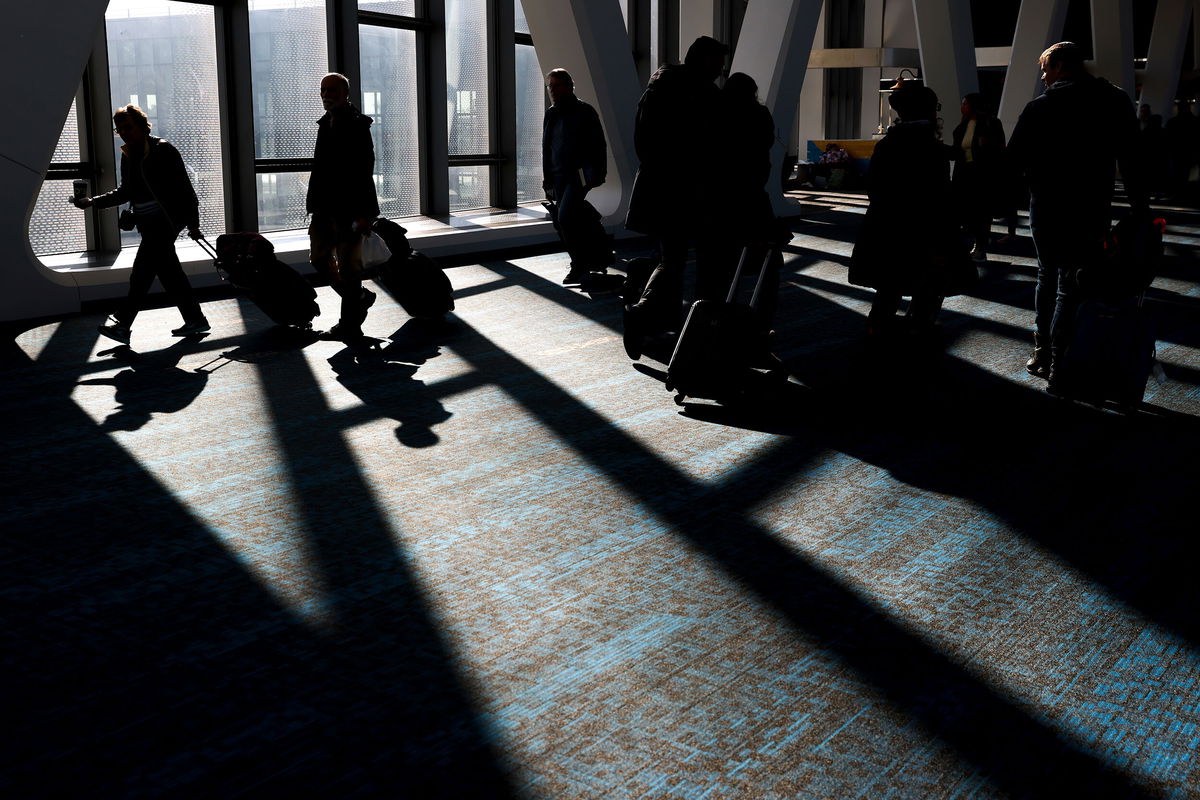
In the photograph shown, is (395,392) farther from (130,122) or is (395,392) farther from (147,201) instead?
(130,122)

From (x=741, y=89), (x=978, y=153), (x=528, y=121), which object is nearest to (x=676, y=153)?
(x=741, y=89)

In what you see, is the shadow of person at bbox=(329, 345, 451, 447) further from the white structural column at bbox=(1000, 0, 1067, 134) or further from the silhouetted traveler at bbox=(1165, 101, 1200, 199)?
the silhouetted traveler at bbox=(1165, 101, 1200, 199)

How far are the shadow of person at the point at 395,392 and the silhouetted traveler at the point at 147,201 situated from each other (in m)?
1.53

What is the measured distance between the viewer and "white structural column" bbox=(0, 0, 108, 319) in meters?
8.70

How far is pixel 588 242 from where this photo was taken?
438 inches

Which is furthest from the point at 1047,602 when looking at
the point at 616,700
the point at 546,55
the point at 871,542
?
the point at 546,55

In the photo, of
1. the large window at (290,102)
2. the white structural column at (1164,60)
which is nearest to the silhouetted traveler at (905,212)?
the large window at (290,102)

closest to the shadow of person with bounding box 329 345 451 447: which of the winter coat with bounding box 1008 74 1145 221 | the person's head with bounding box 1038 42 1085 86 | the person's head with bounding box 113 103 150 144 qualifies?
the person's head with bounding box 113 103 150 144

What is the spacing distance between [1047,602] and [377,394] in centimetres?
411

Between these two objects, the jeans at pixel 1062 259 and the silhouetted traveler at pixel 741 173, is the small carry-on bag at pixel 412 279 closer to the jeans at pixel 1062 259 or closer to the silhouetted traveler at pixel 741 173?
the silhouetted traveler at pixel 741 173

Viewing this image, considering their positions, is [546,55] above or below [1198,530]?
above

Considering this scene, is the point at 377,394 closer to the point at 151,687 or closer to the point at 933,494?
the point at 933,494

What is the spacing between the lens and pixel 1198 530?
4477 millimetres

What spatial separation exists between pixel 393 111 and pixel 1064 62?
11.1 metres
